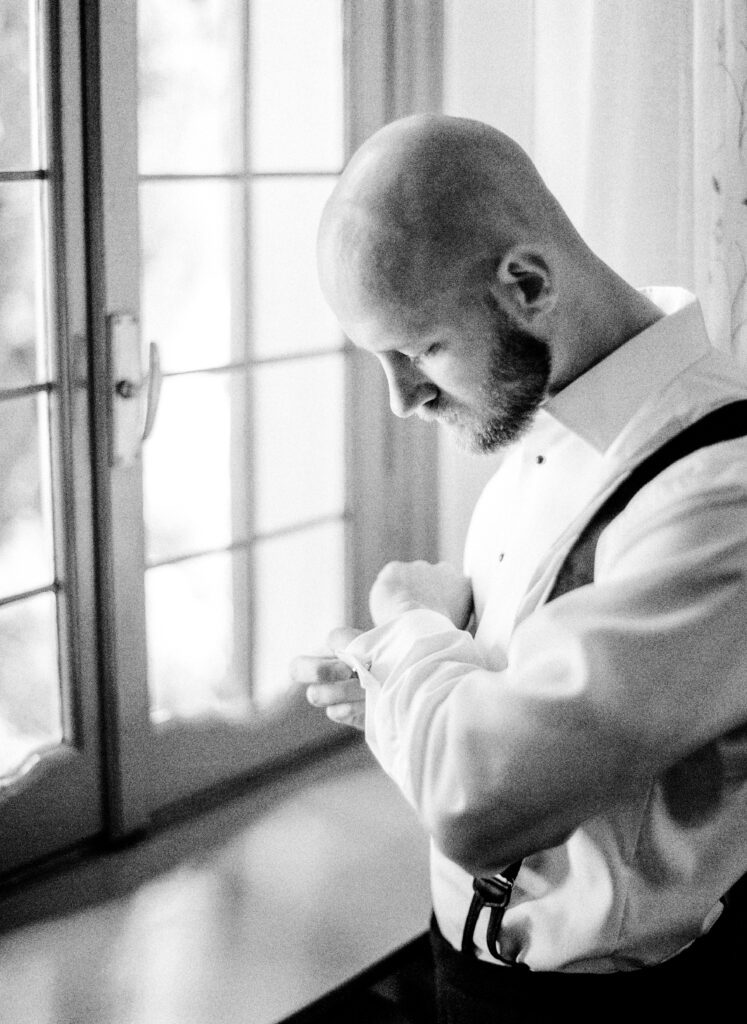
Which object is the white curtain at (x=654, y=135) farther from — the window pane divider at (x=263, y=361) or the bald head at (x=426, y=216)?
the bald head at (x=426, y=216)

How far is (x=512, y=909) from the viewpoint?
1.19 meters

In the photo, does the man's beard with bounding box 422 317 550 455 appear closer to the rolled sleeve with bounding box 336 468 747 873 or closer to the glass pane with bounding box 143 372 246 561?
the rolled sleeve with bounding box 336 468 747 873

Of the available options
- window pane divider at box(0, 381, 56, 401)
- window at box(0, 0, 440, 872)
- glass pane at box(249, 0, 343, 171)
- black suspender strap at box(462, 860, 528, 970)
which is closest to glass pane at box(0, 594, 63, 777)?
window at box(0, 0, 440, 872)

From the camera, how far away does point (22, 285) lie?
1.77 meters

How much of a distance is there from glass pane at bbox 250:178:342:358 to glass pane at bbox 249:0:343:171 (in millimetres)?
42

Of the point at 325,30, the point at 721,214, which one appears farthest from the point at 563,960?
the point at 325,30

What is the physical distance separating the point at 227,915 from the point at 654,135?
A: 137cm

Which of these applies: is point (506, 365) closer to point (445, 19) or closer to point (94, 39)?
point (94, 39)

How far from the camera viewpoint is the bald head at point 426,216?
42.0 inches

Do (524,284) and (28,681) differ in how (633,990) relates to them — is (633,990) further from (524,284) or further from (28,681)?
(28,681)

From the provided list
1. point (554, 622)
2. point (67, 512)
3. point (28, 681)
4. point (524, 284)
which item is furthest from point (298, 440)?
point (554, 622)

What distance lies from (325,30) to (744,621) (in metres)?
1.49

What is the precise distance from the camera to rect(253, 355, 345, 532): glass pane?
2.18 m

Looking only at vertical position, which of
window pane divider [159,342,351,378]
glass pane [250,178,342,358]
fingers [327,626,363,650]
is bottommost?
fingers [327,626,363,650]
